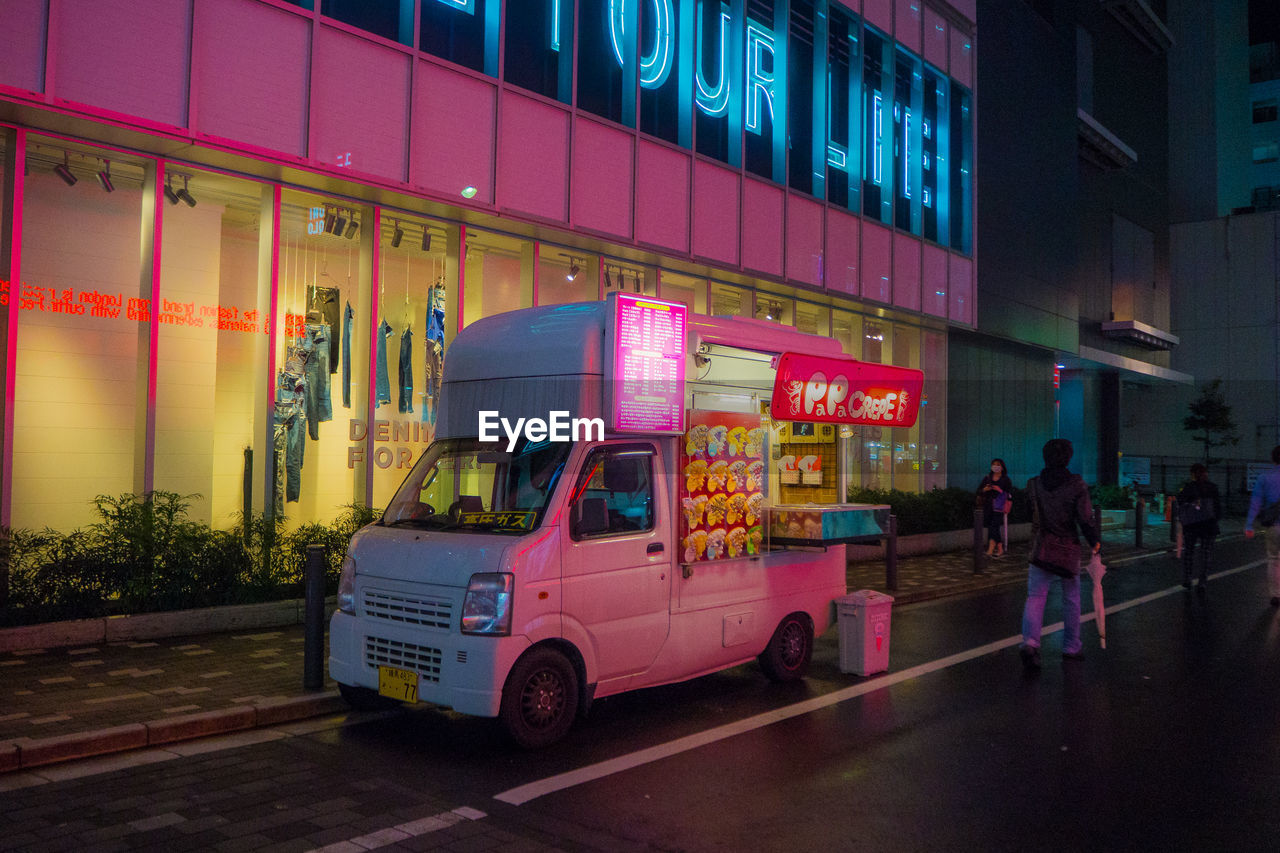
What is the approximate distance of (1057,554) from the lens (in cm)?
879

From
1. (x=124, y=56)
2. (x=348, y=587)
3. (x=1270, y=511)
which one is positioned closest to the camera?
(x=348, y=587)

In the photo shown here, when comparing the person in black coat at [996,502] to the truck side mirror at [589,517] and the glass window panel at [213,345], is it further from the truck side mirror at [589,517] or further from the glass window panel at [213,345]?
the truck side mirror at [589,517]

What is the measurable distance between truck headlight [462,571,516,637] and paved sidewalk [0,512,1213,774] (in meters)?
1.85

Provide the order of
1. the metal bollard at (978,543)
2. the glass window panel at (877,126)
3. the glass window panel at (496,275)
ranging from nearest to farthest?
the glass window panel at (496,275), the metal bollard at (978,543), the glass window panel at (877,126)

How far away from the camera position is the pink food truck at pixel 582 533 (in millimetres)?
6008

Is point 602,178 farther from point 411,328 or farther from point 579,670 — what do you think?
point 579,670

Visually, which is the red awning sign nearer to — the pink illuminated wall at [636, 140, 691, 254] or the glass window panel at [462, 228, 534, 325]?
the glass window panel at [462, 228, 534, 325]

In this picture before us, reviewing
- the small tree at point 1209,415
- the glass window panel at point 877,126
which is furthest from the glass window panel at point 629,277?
Answer: the small tree at point 1209,415

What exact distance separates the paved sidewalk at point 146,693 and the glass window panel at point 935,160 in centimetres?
1821

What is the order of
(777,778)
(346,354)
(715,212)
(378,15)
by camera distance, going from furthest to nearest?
(715,212)
(346,354)
(378,15)
(777,778)

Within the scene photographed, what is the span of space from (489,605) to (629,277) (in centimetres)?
1097

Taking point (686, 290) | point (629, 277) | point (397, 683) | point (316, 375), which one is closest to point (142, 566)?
point (316, 375)

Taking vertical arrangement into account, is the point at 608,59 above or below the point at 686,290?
above

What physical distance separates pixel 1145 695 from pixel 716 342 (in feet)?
15.0
